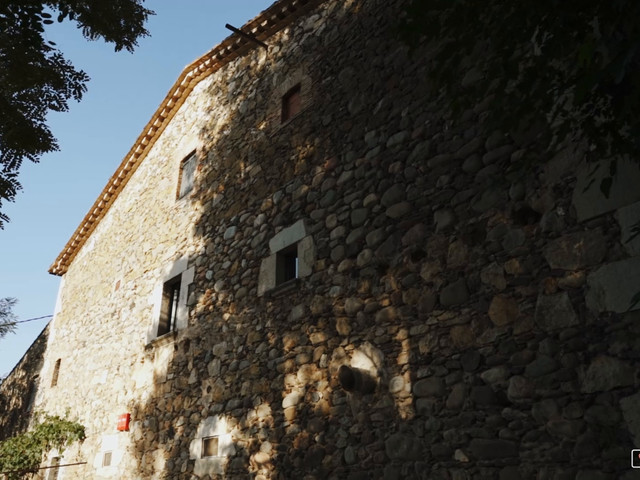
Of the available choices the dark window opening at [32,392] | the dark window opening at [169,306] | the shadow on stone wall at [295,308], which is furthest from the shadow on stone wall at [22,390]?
the shadow on stone wall at [295,308]

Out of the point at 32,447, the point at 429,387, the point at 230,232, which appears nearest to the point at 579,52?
the point at 429,387

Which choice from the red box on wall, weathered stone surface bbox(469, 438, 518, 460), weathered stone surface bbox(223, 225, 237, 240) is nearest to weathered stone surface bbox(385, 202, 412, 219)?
weathered stone surface bbox(469, 438, 518, 460)

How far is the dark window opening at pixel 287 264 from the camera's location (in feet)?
17.3

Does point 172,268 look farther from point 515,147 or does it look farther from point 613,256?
point 613,256

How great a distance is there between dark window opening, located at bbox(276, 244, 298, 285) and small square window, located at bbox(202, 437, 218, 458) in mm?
1692

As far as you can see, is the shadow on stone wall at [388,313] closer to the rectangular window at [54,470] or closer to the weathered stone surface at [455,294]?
the weathered stone surface at [455,294]

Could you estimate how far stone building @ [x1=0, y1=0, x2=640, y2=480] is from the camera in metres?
2.92

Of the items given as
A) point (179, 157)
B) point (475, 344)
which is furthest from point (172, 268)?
point (475, 344)

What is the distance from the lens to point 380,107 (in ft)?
15.7

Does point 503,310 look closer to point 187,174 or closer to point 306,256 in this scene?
point 306,256

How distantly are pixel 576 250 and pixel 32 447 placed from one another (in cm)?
884

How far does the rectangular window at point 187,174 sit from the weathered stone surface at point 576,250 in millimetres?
5560

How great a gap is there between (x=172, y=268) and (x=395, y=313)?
13.7 feet

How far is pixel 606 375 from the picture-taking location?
8.91ft
